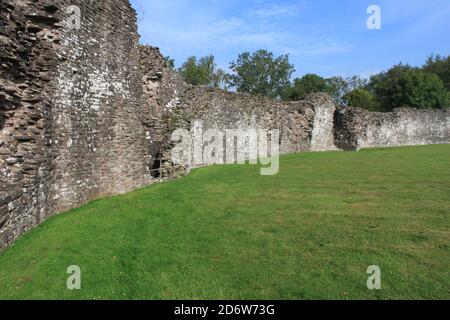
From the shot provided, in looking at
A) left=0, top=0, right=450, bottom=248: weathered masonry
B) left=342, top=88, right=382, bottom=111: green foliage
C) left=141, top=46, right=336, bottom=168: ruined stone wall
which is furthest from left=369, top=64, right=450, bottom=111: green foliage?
left=0, top=0, right=450, bottom=248: weathered masonry

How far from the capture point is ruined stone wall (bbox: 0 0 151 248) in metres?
8.21

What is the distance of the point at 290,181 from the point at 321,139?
17.4 meters

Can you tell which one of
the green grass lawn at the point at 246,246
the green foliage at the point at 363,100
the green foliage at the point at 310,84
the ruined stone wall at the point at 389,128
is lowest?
the green grass lawn at the point at 246,246

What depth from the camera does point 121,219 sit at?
31.4ft

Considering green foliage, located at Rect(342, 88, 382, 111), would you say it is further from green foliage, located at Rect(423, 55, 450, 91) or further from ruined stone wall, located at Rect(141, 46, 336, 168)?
ruined stone wall, located at Rect(141, 46, 336, 168)

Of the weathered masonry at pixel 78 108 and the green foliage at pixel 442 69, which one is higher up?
the green foliage at pixel 442 69

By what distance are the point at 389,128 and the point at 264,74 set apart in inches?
1754

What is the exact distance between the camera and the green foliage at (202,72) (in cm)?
7194

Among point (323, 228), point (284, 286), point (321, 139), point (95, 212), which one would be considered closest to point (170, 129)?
point (95, 212)

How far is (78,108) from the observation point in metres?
10.7

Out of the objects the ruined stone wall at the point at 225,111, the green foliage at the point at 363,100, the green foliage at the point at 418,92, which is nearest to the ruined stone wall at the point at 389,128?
the ruined stone wall at the point at 225,111

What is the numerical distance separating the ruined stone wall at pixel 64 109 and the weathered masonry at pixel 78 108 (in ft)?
0.08

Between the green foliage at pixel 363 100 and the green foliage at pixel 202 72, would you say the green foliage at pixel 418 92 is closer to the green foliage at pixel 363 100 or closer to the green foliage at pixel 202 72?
the green foliage at pixel 363 100

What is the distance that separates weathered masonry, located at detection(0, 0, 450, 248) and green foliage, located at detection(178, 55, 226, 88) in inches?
2103
